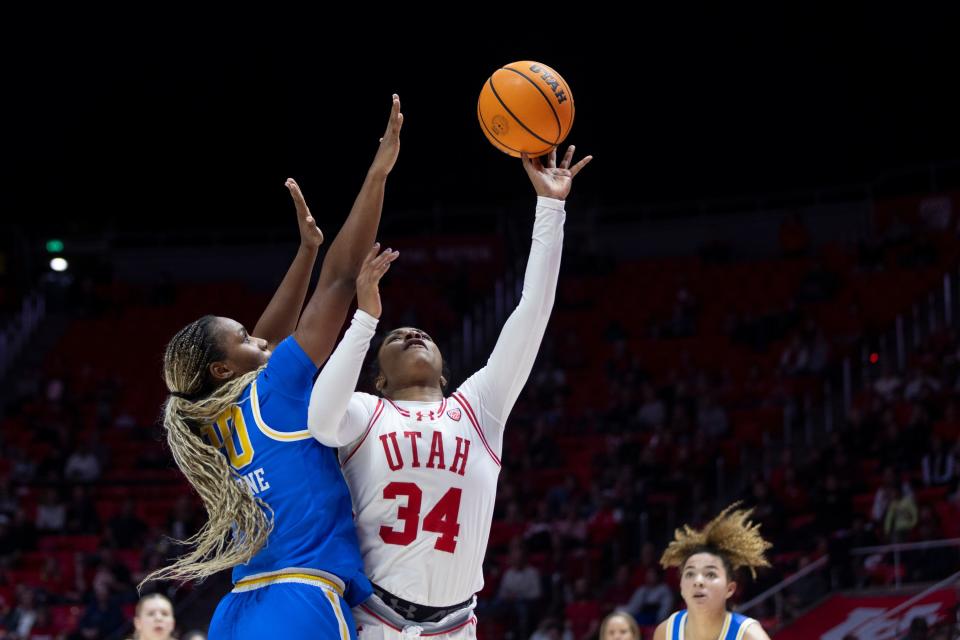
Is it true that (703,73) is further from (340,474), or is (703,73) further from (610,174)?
(340,474)

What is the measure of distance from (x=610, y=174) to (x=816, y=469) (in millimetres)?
9346

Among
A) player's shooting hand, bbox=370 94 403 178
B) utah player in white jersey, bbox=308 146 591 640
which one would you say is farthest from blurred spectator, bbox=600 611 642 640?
player's shooting hand, bbox=370 94 403 178

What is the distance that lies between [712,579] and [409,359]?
254cm

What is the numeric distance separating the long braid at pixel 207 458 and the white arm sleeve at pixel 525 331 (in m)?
0.78

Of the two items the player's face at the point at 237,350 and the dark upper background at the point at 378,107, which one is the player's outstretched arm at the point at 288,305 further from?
the dark upper background at the point at 378,107

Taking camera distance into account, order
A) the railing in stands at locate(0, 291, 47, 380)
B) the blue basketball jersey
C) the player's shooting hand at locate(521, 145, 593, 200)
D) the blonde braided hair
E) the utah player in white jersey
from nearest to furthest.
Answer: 1. the utah player in white jersey
2. the player's shooting hand at locate(521, 145, 593, 200)
3. the blue basketball jersey
4. the blonde braided hair
5. the railing in stands at locate(0, 291, 47, 380)

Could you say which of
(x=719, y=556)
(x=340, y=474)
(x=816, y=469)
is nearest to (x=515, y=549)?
(x=816, y=469)

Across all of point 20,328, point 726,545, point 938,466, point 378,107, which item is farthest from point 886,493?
point 20,328

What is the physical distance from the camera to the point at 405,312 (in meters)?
20.2

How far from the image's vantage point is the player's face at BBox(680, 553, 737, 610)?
6273mm

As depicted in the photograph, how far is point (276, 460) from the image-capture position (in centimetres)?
412

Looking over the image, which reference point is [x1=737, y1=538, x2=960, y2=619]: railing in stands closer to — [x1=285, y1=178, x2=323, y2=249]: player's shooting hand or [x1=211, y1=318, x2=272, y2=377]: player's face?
[x1=285, y1=178, x2=323, y2=249]: player's shooting hand

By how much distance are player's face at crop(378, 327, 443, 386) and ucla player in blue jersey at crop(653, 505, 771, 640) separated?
7.75ft

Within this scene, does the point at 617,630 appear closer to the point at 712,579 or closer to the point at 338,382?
the point at 712,579
